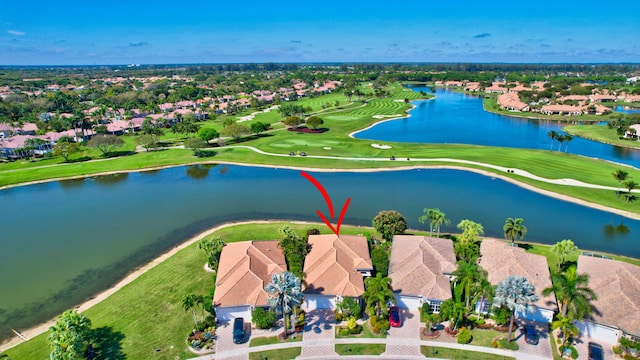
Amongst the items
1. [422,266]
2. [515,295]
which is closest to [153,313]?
[422,266]

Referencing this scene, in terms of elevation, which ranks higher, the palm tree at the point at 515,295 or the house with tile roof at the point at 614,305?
the palm tree at the point at 515,295

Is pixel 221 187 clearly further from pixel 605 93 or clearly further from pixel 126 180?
pixel 605 93

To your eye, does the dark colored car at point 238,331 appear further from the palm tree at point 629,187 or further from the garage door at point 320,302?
the palm tree at point 629,187

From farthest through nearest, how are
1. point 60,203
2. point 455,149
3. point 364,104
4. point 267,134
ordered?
1. point 364,104
2. point 267,134
3. point 455,149
4. point 60,203

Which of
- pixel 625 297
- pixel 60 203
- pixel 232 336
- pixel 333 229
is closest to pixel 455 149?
pixel 333 229

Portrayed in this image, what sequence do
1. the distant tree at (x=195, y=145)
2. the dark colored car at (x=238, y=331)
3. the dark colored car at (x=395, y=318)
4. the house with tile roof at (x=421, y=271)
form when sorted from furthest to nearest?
the distant tree at (x=195, y=145), the house with tile roof at (x=421, y=271), the dark colored car at (x=395, y=318), the dark colored car at (x=238, y=331)

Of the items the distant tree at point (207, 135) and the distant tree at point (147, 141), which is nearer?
the distant tree at point (147, 141)

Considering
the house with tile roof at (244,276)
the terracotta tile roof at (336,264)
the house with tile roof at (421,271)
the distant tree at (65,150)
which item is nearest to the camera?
the house with tile roof at (244,276)

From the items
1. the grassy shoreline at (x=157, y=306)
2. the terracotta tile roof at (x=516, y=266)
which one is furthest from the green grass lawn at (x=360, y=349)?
the terracotta tile roof at (x=516, y=266)
